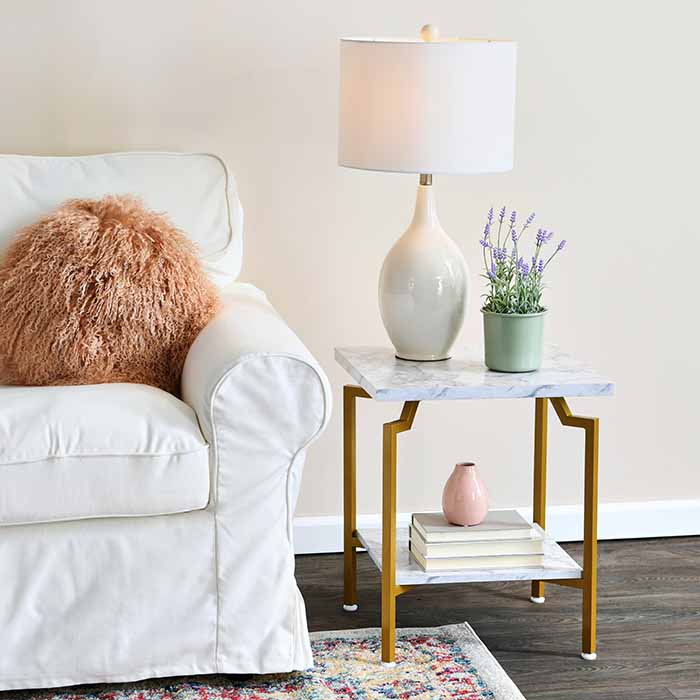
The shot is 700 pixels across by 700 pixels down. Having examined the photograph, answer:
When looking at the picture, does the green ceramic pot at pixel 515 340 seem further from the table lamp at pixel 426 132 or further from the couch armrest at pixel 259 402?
the couch armrest at pixel 259 402

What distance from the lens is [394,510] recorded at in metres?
2.27

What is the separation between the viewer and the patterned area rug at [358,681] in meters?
2.14

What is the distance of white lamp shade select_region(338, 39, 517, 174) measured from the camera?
223 cm

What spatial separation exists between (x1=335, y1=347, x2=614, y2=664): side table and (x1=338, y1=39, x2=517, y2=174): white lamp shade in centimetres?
40

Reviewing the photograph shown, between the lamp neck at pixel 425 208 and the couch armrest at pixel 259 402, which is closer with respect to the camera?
the couch armrest at pixel 259 402

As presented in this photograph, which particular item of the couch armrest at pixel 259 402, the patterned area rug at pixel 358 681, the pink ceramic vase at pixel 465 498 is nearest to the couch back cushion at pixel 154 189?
the couch armrest at pixel 259 402

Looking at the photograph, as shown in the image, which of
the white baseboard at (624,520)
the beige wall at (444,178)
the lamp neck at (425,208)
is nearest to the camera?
the lamp neck at (425,208)

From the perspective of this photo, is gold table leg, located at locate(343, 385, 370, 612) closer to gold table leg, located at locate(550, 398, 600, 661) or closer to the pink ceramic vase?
the pink ceramic vase

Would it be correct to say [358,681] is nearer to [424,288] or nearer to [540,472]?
[540,472]

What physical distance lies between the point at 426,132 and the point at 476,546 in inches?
31.8

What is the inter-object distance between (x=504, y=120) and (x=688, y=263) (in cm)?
92

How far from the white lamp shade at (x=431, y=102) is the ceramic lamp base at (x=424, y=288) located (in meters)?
0.13

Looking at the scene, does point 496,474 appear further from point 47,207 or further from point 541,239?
point 47,207

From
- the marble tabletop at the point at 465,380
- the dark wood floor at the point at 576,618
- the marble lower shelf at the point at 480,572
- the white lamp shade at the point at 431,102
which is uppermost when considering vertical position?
the white lamp shade at the point at 431,102
